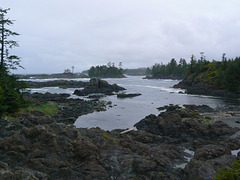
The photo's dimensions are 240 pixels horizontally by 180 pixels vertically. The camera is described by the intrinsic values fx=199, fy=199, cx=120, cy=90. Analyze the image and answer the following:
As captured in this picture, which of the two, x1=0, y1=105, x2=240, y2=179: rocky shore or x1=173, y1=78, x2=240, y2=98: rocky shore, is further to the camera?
x1=173, y1=78, x2=240, y2=98: rocky shore

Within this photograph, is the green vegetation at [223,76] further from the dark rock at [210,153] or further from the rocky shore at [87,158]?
the rocky shore at [87,158]

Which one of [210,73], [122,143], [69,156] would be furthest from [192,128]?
[210,73]

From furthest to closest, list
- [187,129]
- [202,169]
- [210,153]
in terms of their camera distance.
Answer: [187,129] < [210,153] < [202,169]

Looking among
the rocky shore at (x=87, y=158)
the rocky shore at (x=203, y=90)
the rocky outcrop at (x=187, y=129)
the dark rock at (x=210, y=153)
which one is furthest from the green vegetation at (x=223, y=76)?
the rocky shore at (x=87, y=158)

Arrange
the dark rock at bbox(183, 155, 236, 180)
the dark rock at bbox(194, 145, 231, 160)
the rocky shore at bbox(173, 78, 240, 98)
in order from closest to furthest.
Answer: the dark rock at bbox(183, 155, 236, 180) < the dark rock at bbox(194, 145, 231, 160) < the rocky shore at bbox(173, 78, 240, 98)

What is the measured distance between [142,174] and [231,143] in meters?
11.4

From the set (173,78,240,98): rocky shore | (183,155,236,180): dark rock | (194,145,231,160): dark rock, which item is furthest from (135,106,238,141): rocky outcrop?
(173,78,240,98): rocky shore

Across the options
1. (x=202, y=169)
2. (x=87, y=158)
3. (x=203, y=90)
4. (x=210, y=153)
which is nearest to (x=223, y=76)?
(x=203, y=90)

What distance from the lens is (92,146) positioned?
13.5 meters

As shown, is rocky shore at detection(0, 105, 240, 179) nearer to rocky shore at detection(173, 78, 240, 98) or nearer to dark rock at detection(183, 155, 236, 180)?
dark rock at detection(183, 155, 236, 180)

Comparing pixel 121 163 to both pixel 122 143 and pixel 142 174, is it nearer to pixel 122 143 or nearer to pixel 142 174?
pixel 142 174

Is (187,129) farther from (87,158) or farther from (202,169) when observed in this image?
(87,158)

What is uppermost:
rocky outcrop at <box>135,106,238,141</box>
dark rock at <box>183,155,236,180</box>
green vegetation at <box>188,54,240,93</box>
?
green vegetation at <box>188,54,240,93</box>

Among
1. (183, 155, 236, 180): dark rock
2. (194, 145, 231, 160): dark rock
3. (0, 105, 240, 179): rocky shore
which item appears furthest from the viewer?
(194, 145, 231, 160): dark rock
